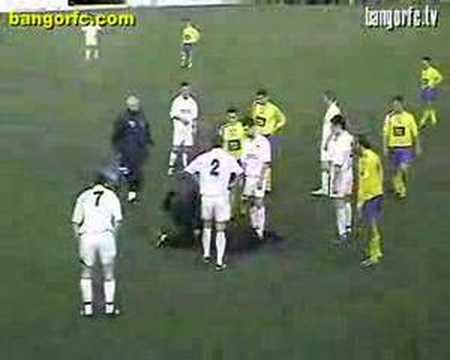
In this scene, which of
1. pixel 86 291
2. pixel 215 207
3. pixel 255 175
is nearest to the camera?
pixel 86 291

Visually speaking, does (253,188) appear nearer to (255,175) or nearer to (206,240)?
(255,175)

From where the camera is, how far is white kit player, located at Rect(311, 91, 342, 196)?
14.6m

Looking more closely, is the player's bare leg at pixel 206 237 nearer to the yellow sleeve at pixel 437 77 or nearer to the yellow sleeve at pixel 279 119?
the yellow sleeve at pixel 279 119

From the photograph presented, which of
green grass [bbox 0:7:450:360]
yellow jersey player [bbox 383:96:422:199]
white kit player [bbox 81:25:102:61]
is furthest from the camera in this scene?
yellow jersey player [bbox 383:96:422:199]

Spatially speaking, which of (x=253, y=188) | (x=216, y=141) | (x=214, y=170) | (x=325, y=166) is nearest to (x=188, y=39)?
(x=216, y=141)

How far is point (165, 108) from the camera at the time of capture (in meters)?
14.6

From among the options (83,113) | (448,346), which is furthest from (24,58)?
(448,346)

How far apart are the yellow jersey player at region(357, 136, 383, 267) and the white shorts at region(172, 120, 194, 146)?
0.82 metres

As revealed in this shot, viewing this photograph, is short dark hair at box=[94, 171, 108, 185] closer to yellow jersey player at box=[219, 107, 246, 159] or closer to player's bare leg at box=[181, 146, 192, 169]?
player's bare leg at box=[181, 146, 192, 169]

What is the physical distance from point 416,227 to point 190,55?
138 cm

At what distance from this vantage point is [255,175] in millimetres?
14617

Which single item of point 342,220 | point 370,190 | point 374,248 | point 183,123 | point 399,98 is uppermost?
point 399,98

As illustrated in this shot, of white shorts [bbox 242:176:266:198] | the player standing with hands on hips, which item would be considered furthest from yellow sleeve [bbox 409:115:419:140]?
the player standing with hands on hips

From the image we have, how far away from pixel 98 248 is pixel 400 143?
1555 mm
